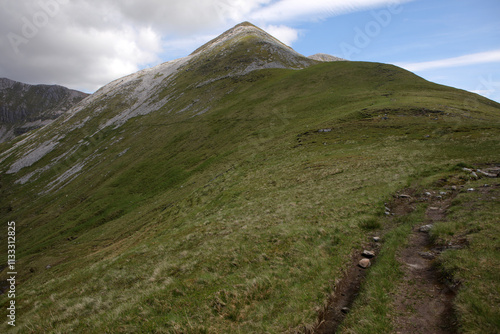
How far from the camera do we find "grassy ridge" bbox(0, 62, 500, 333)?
35.6 feet

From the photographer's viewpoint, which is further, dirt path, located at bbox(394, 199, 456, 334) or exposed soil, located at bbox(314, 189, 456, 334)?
exposed soil, located at bbox(314, 189, 456, 334)

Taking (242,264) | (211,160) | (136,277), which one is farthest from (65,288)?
(211,160)

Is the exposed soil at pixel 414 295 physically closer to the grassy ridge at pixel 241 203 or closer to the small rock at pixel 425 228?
the small rock at pixel 425 228

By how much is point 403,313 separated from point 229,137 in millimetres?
62579

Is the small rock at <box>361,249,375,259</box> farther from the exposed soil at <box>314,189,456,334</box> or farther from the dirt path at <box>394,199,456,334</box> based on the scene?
the dirt path at <box>394,199,456,334</box>

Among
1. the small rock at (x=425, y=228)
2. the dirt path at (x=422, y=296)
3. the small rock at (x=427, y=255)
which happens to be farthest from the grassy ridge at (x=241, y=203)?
the small rock at (x=427, y=255)

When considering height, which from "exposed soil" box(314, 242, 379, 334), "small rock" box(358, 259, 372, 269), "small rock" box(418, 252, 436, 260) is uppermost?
"small rock" box(418, 252, 436, 260)

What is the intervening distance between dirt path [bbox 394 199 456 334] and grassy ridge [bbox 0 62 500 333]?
266 centimetres

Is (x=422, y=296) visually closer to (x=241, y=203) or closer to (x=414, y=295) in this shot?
(x=414, y=295)

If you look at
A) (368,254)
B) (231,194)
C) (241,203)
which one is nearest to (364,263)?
(368,254)

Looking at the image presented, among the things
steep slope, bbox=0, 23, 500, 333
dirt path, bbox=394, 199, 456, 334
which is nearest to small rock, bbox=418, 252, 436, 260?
dirt path, bbox=394, 199, 456, 334

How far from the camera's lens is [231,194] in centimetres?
3294

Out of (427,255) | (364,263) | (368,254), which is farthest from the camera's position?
(368,254)

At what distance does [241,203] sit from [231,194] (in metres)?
4.95
